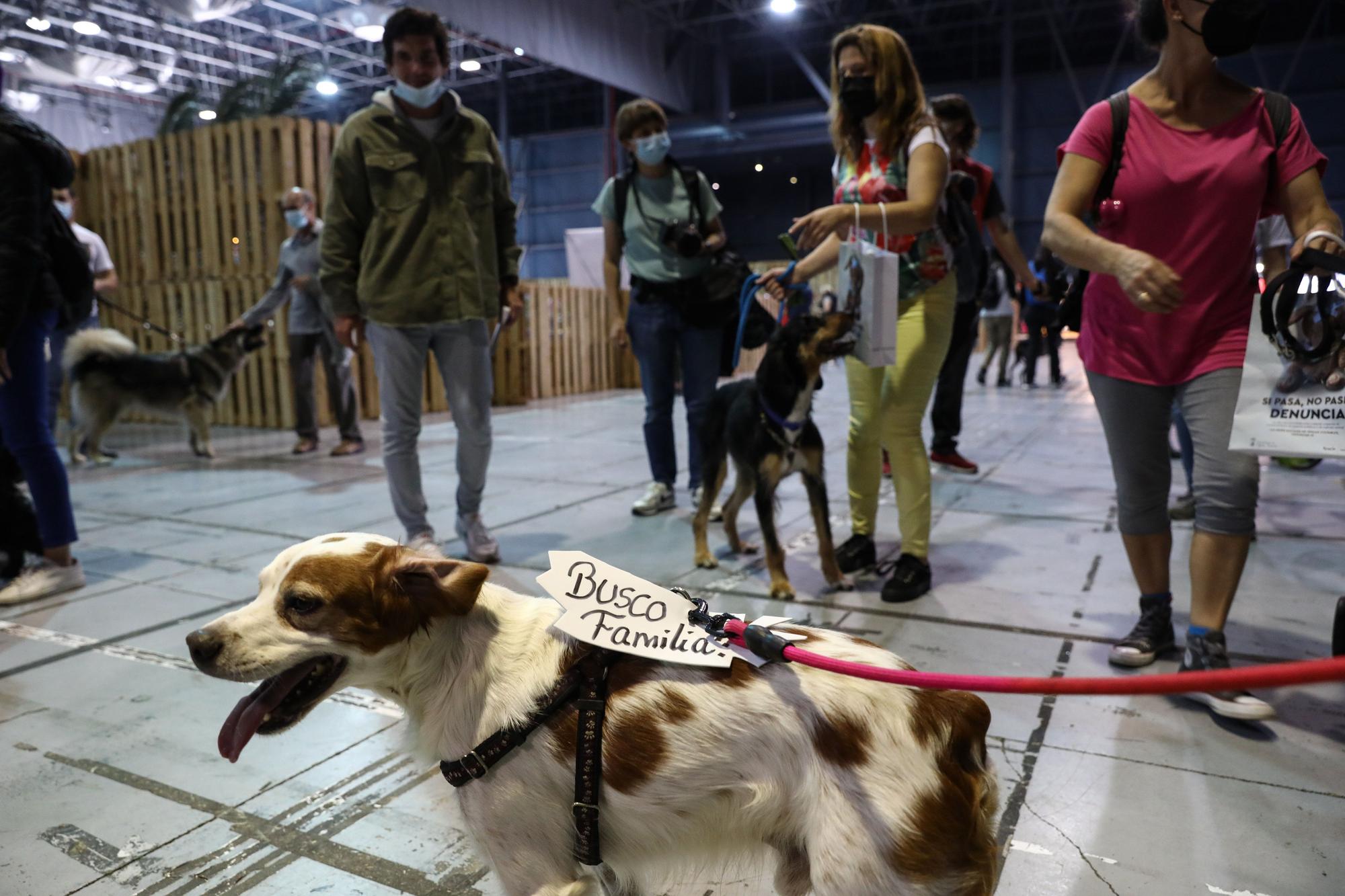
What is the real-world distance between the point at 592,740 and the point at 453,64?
22.6 m

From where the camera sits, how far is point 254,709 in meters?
1.34

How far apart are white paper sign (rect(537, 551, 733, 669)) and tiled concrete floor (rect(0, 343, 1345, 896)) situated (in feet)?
1.65

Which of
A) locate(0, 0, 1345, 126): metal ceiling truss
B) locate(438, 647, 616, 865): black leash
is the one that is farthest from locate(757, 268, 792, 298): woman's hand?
locate(0, 0, 1345, 126): metal ceiling truss

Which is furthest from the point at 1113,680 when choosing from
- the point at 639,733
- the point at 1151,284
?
the point at 1151,284

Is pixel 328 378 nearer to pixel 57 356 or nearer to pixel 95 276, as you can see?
pixel 95 276

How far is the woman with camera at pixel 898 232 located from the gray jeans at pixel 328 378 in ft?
15.7

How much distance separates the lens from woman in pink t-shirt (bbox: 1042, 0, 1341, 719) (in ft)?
7.16

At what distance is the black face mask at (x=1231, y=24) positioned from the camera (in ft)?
6.72

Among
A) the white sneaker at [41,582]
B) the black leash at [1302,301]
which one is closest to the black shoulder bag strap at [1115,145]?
the black leash at [1302,301]

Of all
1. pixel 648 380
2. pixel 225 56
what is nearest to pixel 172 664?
pixel 648 380

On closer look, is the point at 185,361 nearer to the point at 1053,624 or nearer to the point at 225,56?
the point at 1053,624

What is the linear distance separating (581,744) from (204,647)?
57 cm

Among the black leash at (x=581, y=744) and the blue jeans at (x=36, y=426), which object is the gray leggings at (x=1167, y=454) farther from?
the blue jeans at (x=36, y=426)

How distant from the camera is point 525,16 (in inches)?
563
